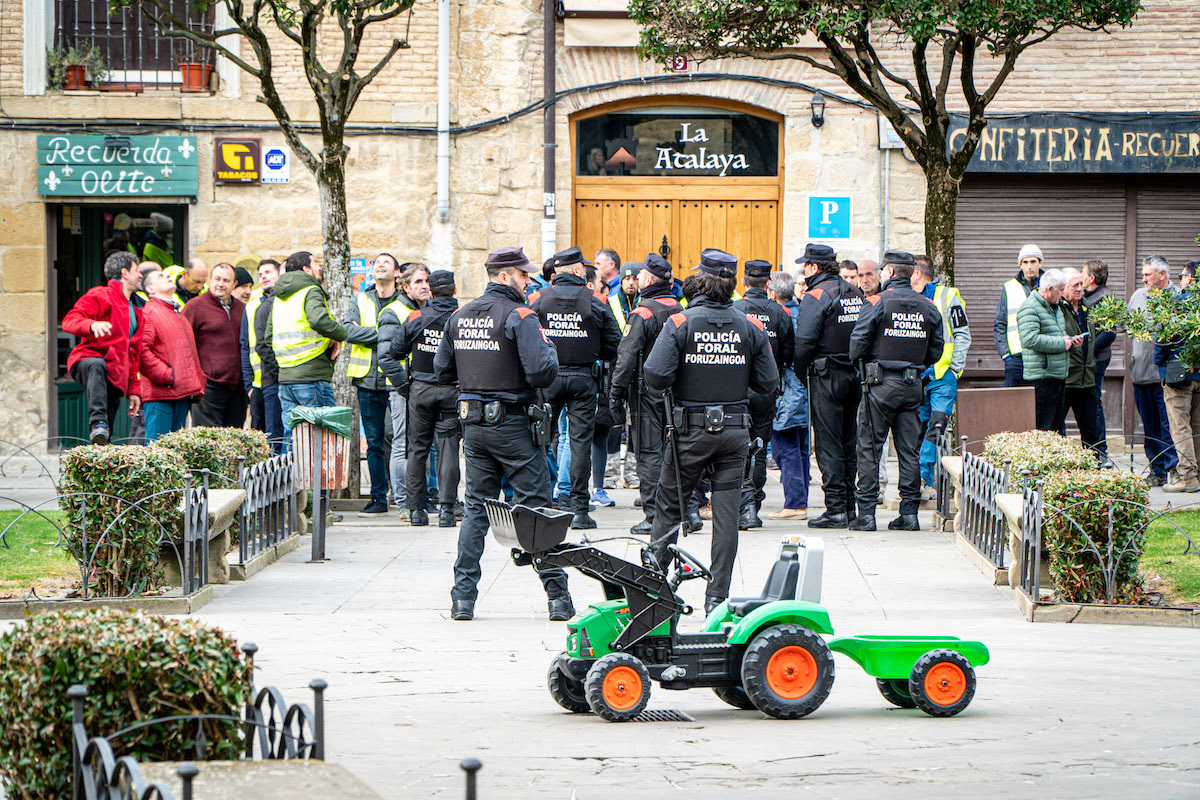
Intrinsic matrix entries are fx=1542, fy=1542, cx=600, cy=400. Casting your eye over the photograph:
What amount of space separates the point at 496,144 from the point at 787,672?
11178mm

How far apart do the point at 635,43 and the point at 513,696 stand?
36.0 ft

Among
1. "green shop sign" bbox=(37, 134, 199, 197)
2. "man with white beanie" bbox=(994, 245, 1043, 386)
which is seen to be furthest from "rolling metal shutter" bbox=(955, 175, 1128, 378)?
"green shop sign" bbox=(37, 134, 199, 197)

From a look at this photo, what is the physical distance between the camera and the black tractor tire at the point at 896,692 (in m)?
6.66

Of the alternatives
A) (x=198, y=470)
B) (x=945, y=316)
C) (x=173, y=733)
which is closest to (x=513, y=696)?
(x=173, y=733)

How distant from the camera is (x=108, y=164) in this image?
16.4 meters

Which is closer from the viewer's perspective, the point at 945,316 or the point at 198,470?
the point at 198,470

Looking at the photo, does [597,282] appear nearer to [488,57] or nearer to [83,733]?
[488,57]

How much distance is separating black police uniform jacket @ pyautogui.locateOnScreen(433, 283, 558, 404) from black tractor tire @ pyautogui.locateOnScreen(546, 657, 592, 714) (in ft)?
7.82

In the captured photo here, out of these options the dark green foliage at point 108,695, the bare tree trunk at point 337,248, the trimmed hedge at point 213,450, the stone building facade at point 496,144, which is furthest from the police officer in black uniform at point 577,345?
the dark green foliage at point 108,695

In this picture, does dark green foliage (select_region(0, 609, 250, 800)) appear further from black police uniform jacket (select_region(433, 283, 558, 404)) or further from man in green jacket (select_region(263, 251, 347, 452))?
man in green jacket (select_region(263, 251, 347, 452))

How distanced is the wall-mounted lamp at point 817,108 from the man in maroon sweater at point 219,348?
666 cm

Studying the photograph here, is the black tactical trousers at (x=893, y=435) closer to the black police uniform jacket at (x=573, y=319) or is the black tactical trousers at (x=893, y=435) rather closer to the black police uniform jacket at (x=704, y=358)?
the black police uniform jacket at (x=573, y=319)

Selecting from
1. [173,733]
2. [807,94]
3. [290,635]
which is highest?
[807,94]

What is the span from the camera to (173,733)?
174 inches
